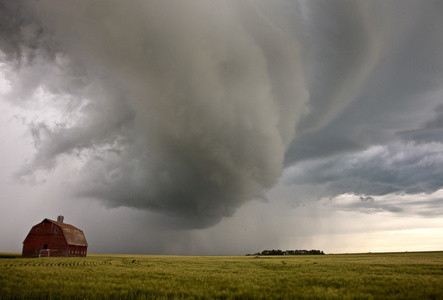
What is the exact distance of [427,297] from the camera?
40.3 feet

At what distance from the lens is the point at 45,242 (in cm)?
7450

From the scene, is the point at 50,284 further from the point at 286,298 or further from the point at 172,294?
the point at 286,298

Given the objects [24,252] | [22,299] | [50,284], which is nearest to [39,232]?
[24,252]

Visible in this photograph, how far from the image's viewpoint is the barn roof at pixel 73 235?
7779 cm

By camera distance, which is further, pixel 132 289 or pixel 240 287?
pixel 240 287

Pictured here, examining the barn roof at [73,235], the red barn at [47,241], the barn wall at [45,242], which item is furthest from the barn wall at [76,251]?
the barn wall at [45,242]

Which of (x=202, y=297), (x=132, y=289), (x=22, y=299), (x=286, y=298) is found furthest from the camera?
(x=132, y=289)

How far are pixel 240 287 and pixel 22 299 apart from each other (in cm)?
1075

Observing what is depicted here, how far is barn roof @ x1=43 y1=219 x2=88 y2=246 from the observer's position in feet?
255

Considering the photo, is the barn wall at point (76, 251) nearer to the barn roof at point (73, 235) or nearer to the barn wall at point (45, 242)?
the barn roof at point (73, 235)

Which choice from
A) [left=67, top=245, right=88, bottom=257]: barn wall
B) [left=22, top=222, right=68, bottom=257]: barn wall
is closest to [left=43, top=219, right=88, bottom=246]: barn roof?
[left=67, top=245, right=88, bottom=257]: barn wall

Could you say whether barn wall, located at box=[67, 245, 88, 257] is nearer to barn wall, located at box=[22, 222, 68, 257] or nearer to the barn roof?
the barn roof

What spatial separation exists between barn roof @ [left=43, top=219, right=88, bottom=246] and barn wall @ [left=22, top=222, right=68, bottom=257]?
5.07 ft

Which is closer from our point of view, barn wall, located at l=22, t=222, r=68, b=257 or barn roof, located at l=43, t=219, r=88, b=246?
barn wall, located at l=22, t=222, r=68, b=257
